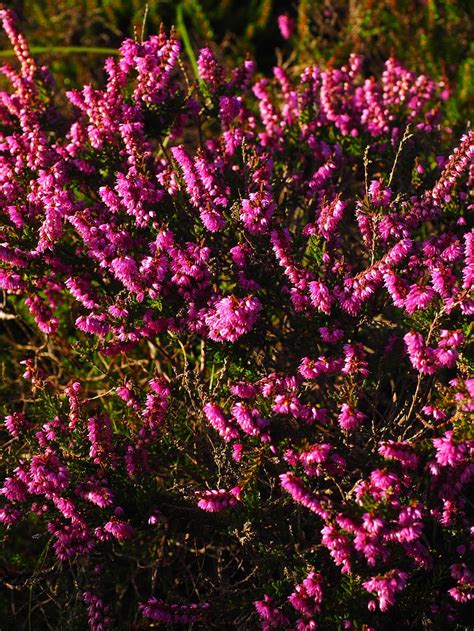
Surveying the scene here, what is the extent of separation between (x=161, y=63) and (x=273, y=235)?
1.15 meters

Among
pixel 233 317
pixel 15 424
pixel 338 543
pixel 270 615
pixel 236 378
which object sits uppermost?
pixel 233 317

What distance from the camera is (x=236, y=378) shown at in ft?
10.5

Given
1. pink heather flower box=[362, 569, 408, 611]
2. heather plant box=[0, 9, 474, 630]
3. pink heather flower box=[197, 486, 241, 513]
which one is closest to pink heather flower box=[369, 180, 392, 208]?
heather plant box=[0, 9, 474, 630]

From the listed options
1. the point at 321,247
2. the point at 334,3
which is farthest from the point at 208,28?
the point at 321,247

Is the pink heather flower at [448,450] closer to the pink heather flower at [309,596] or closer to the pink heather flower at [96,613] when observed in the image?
the pink heather flower at [309,596]

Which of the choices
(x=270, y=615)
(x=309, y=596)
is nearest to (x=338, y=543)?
(x=309, y=596)

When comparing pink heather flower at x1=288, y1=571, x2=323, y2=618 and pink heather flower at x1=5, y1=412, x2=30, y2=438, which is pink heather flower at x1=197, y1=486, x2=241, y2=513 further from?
pink heather flower at x1=5, y1=412, x2=30, y2=438

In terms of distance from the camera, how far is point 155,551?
327cm

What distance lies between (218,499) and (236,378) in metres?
0.77

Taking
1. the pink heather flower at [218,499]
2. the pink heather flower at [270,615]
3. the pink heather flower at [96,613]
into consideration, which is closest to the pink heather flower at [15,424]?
the pink heather flower at [96,613]

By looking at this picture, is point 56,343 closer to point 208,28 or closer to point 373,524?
point 373,524

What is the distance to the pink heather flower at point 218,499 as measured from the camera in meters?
2.55

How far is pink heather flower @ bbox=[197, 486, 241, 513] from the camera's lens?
2.55 meters

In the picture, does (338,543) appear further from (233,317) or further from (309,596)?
(233,317)
